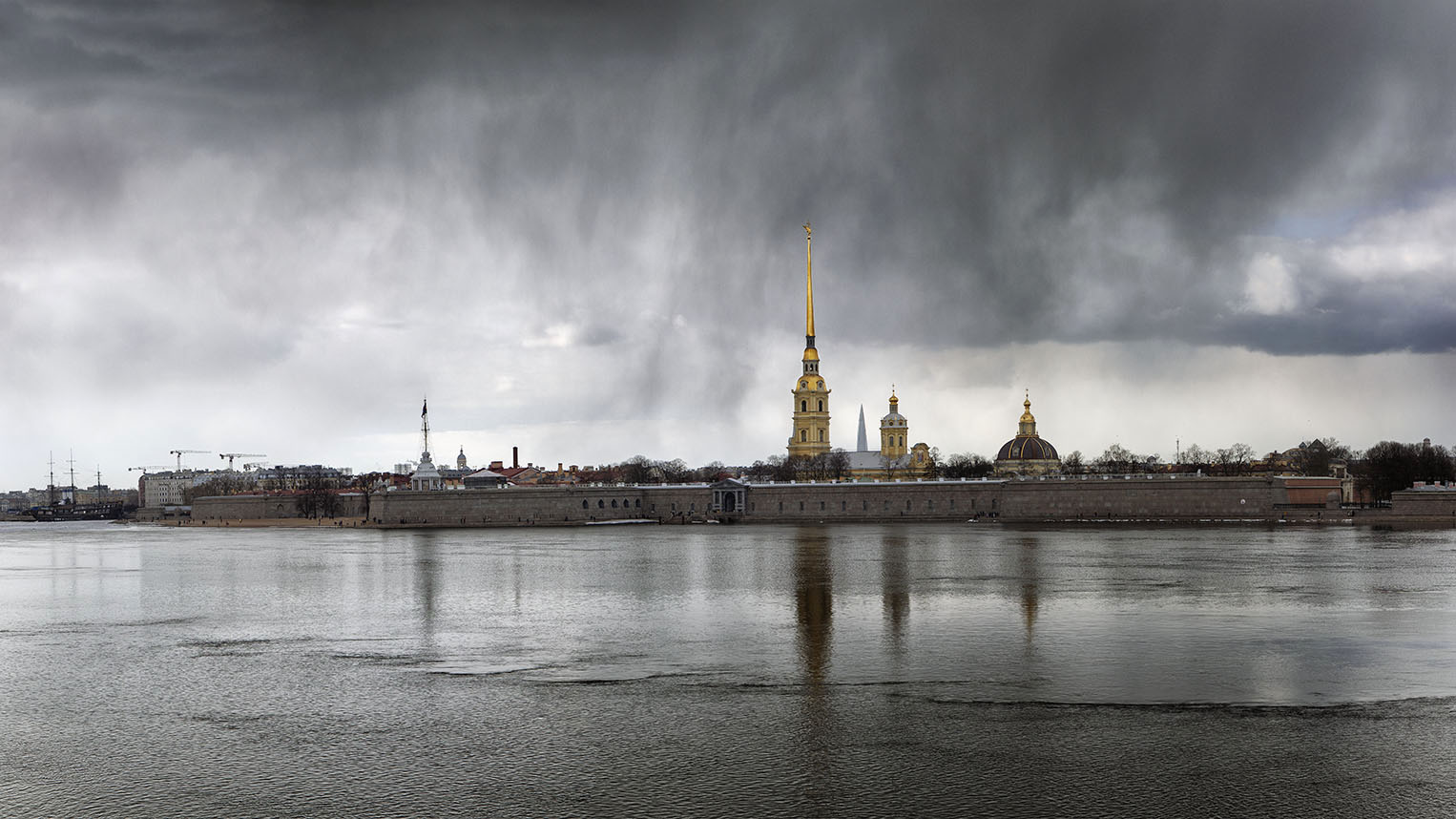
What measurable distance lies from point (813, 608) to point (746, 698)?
395 inches

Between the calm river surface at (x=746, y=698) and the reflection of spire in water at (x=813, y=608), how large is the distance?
0.12 m

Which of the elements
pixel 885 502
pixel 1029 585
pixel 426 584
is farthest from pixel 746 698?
pixel 885 502

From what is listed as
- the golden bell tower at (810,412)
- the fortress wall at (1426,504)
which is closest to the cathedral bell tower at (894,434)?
the golden bell tower at (810,412)

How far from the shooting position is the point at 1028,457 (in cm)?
12569

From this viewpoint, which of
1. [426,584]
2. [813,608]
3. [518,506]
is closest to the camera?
[813,608]

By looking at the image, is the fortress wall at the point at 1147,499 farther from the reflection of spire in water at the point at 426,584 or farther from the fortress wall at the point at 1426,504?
the reflection of spire in water at the point at 426,584

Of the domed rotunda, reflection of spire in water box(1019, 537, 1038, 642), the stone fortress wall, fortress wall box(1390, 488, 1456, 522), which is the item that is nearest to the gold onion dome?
the domed rotunda

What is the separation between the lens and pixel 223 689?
16.8 m

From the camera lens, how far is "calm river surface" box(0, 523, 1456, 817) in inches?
445

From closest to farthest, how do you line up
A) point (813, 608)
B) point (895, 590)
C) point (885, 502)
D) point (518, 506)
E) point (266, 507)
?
point (813, 608)
point (895, 590)
point (885, 502)
point (518, 506)
point (266, 507)

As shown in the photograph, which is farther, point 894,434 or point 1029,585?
point 894,434

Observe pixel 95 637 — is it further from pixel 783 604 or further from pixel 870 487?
pixel 870 487

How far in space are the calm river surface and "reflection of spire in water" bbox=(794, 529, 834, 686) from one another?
0.12 m

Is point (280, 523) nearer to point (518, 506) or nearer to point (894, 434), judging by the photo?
point (518, 506)
